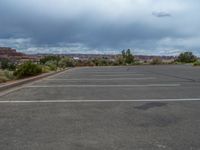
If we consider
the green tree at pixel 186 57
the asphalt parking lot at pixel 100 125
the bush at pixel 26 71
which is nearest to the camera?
the asphalt parking lot at pixel 100 125

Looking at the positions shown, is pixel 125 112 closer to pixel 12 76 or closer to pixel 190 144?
pixel 190 144

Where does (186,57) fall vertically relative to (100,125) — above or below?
below

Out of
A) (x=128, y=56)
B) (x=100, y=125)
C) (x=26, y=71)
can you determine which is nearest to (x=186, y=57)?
(x=128, y=56)

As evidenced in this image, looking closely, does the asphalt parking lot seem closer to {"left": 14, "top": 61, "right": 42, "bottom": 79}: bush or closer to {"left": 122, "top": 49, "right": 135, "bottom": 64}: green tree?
{"left": 14, "top": 61, "right": 42, "bottom": 79}: bush

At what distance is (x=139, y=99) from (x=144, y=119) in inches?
162

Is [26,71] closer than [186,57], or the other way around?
[26,71]

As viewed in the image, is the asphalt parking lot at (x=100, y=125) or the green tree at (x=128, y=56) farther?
the green tree at (x=128, y=56)

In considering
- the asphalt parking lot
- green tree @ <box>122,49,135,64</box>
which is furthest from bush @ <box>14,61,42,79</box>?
green tree @ <box>122,49,135,64</box>

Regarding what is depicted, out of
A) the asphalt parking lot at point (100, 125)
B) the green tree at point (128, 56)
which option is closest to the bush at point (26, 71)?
the asphalt parking lot at point (100, 125)

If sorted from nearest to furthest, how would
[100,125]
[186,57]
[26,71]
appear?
[100,125]
[26,71]
[186,57]

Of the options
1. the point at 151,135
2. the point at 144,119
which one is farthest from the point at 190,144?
the point at 144,119

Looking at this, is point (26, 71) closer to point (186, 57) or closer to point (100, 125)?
point (100, 125)

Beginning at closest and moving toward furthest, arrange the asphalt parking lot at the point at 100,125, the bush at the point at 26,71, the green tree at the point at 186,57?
1. the asphalt parking lot at the point at 100,125
2. the bush at the point at 26,71
3. the green tree at the point at 186,57

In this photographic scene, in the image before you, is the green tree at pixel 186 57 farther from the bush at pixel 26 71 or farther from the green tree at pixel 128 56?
the bush at pixel 26 71
